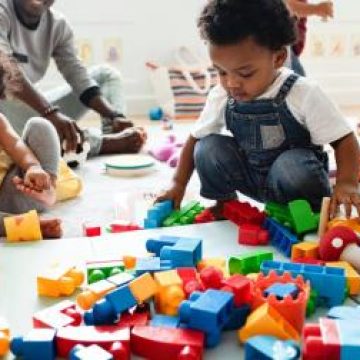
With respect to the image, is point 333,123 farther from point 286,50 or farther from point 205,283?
point 205,283

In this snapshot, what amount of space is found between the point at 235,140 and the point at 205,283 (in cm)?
47

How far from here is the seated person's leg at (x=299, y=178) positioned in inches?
42.3

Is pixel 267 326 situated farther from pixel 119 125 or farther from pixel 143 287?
pixel 119 125

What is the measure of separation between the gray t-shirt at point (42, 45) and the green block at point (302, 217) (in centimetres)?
81

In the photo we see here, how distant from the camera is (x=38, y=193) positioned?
1181mm

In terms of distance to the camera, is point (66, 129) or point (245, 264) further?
point (66, 129)

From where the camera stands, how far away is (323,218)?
97cm

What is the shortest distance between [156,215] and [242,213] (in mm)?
146

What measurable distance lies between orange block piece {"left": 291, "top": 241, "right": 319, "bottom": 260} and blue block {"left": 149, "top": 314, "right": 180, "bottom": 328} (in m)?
0.26

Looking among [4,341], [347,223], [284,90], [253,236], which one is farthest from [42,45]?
[4,341]

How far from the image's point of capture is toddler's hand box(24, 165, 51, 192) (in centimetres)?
117

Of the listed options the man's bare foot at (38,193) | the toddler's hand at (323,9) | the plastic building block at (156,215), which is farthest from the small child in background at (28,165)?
the toddler's hand at (323,9)

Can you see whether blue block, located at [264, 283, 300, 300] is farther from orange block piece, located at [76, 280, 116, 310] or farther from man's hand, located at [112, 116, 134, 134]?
man's hand, located at [112, 116, 134, 134]

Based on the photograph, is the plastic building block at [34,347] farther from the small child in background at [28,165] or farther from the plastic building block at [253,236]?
the small child in background at [28,165]
